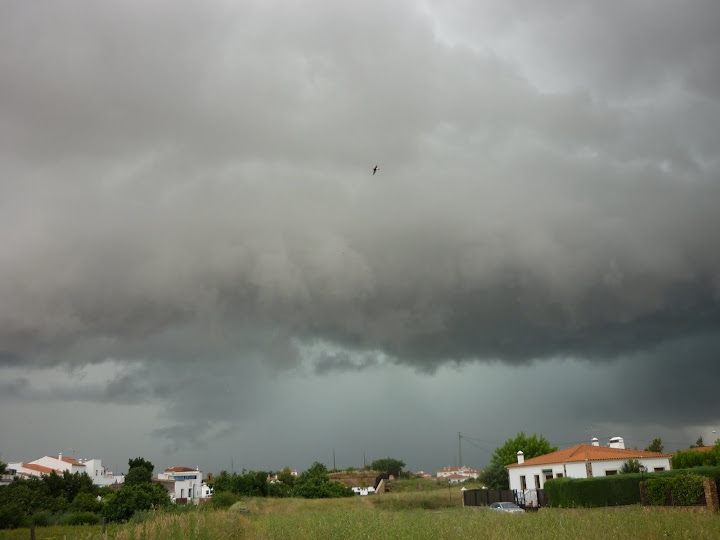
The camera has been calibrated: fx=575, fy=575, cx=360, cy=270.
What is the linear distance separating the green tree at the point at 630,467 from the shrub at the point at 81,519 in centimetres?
4098

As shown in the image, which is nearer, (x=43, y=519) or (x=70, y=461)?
(x=43, y=519)

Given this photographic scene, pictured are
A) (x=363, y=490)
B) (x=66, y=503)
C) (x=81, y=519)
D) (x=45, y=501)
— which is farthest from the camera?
(x=363, y=490)

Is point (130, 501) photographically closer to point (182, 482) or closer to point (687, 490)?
point (687, 490)

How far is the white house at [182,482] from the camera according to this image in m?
95.3

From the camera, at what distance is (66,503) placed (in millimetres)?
54156

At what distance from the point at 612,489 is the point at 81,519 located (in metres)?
39.9

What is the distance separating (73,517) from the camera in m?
45.3

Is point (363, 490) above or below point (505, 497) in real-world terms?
below

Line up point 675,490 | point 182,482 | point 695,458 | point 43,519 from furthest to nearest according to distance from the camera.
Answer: point 182,482, point 695,458, point 43,519, point 675,490

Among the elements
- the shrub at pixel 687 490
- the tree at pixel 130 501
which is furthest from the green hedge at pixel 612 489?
the tree at pixel 130 501

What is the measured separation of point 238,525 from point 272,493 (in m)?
51.5

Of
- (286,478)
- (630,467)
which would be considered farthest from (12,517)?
(286,478)

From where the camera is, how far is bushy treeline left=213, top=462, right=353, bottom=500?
68938 mm

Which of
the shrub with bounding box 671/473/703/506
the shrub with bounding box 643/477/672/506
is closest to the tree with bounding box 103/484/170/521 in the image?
the shrub with bounding box 643/477/672/506
